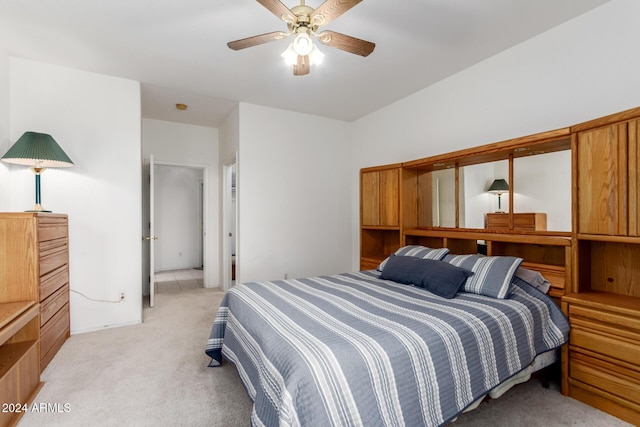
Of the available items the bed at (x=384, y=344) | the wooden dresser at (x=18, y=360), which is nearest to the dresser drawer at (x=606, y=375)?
the bed at (x=384, y=344)

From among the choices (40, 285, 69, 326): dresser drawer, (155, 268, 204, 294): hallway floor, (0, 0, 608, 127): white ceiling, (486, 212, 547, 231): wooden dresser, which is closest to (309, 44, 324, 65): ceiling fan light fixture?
(0, 0, 608, 127): white ceiling

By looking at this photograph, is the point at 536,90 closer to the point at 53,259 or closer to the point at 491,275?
the point at 491,275

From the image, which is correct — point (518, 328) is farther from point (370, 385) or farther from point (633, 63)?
point (633, 63)

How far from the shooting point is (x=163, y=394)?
204 centimetres

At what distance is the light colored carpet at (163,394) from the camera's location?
1786 mm

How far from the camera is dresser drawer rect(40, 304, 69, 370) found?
2380 millimetres

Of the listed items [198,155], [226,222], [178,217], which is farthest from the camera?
[178,217]

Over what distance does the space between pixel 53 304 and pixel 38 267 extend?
1.99 ft

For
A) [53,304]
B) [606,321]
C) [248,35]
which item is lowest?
[53,304]

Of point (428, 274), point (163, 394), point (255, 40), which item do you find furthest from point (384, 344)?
point (255, 40)

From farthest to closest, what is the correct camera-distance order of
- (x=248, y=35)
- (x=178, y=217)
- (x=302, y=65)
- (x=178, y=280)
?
1. (x=178, y=217)
2. (x=178, y=280)
3. (x=248, y=35)
4. (x=302, y=65)

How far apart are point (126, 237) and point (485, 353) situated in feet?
11.7

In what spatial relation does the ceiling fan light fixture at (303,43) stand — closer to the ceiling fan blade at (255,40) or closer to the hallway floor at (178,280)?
the ceiling fan blade at (255,40)

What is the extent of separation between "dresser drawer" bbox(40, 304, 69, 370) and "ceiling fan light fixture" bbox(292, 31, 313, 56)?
285 centimetres
